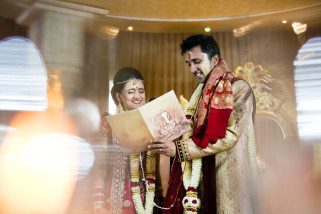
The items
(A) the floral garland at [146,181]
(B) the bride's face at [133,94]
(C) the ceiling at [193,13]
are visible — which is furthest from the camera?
(C) the ceiling at [193,13]

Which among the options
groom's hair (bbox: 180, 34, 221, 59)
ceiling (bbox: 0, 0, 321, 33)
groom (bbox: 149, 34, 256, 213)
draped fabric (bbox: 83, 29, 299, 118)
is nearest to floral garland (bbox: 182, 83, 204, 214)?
groom (bbox: 149, 34, 256, 213)

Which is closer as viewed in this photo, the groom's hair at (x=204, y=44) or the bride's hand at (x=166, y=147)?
the bride's hand at (x=166, y=147)

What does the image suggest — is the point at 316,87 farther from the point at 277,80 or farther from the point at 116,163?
the point at 116,163

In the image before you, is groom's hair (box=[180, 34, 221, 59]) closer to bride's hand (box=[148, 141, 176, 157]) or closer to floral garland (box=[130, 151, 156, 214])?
bride's hand (box=[148, 141, 176, 157])

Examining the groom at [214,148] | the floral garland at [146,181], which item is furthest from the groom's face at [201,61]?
the floral garland at [146,181]

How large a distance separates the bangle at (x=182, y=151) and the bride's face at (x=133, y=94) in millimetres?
535

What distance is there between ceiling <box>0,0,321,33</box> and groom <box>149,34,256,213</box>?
2301 mm

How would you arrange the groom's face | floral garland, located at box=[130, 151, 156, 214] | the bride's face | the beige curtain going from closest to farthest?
the groom's face, floral garland, located at box=[130, 151, 156, 214], the bride's face, the beige curtain

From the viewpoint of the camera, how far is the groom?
2150mm

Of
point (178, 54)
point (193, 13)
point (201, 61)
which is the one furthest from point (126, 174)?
point (178, 54)

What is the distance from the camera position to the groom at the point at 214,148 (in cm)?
215

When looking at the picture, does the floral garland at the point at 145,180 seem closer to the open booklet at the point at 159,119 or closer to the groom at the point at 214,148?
the groom at the point at 214,148

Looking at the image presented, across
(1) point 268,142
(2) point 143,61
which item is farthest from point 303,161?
(2) point 143,61

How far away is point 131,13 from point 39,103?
1396mm
